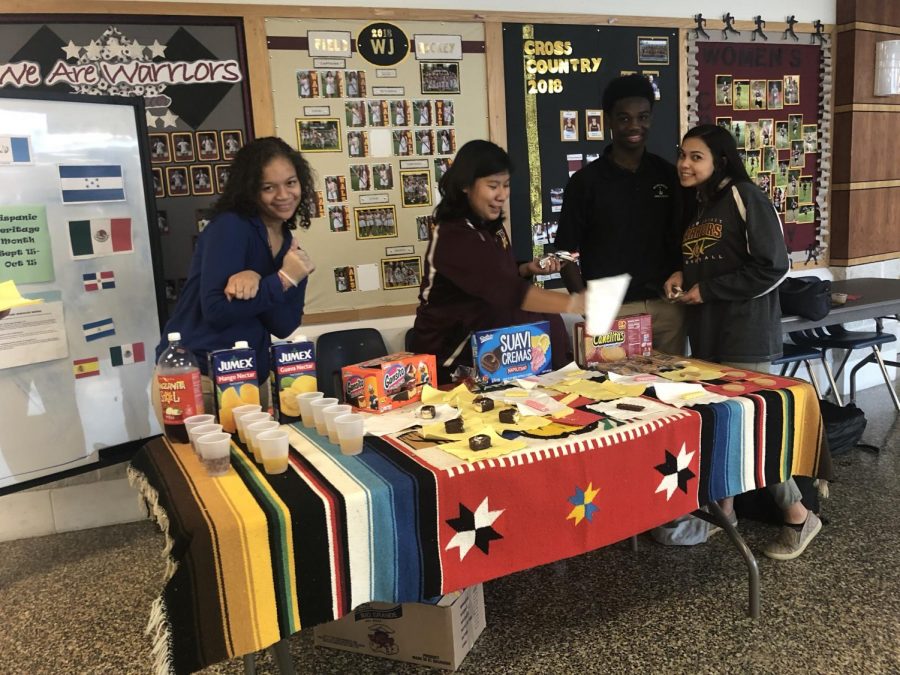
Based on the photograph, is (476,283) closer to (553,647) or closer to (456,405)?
(456,405)

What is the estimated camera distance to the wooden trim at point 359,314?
334 centimetres

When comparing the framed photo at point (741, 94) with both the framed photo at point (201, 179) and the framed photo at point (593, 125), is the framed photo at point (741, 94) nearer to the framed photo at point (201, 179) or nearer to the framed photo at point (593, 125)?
the framed photo at point (593, 125)

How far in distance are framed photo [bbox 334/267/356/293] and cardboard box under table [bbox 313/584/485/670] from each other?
5.47ft

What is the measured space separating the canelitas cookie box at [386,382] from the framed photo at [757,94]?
3.05 m

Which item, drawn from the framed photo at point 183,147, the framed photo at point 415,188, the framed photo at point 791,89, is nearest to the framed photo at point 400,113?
the framed photo at point 415,188

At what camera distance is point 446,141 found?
344 centimetres

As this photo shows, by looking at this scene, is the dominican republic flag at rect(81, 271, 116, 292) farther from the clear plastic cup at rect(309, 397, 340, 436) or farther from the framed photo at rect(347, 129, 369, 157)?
the clear plastic cup at rect(309, 397, 340, 436)

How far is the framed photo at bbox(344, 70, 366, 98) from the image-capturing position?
322cm

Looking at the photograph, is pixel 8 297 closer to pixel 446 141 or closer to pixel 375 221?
pixel 375 221

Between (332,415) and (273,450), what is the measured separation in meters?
0.22

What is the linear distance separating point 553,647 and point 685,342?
1322 mm

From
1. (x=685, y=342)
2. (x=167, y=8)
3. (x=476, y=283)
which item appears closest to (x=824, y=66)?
(x=685, y=342)

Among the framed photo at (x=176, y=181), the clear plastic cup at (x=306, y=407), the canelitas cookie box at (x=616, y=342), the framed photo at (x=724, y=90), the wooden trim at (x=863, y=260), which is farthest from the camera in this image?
the wooden trim at (x=863, y=260)

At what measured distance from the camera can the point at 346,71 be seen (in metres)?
Answer: 3.21
